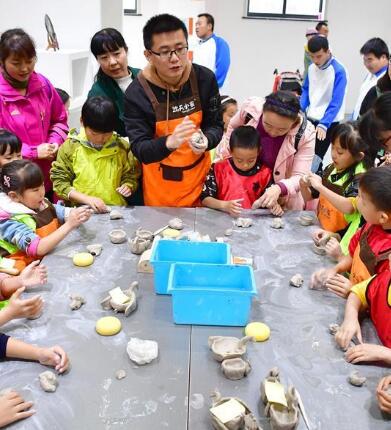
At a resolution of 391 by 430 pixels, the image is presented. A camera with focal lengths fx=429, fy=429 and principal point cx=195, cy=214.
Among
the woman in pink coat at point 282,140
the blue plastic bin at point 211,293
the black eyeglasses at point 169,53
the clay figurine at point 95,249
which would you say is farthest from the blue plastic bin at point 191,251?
the black eyeglasses at point 169,53

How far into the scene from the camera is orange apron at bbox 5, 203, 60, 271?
173 centimetres

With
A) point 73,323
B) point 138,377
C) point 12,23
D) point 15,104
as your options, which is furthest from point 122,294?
point 12,23

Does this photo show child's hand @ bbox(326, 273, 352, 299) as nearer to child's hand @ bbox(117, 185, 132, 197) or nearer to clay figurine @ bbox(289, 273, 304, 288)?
clay figurine @ bbox(289, 273, 304, 288)

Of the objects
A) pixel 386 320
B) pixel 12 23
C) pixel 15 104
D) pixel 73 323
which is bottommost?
pixel 386 320

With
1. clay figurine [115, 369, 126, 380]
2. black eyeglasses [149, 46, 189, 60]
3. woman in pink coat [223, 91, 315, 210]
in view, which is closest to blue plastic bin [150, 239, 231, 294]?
clay figurine [115, 369, 126, 380]

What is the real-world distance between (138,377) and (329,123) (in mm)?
3947

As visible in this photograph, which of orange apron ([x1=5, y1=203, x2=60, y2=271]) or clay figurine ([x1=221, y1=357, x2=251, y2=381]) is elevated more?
orange apron ([x1=5, y1=203, x2=60, y2=271])

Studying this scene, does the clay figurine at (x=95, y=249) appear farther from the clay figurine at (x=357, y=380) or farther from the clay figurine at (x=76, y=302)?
the clay figurine at (x=357, y=380)

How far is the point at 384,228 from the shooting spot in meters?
1.49

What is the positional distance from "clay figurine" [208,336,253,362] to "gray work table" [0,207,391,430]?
3cm

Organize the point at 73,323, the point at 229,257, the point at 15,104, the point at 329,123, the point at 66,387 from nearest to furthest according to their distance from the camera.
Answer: the point at 66,387, the point at 73,323, the point at 229,257, the point at 15,104, the point at 329,123

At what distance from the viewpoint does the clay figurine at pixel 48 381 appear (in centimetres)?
106

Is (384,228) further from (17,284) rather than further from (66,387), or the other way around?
(17,284)

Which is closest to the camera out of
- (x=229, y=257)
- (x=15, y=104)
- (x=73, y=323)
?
(x=73, y=323)
